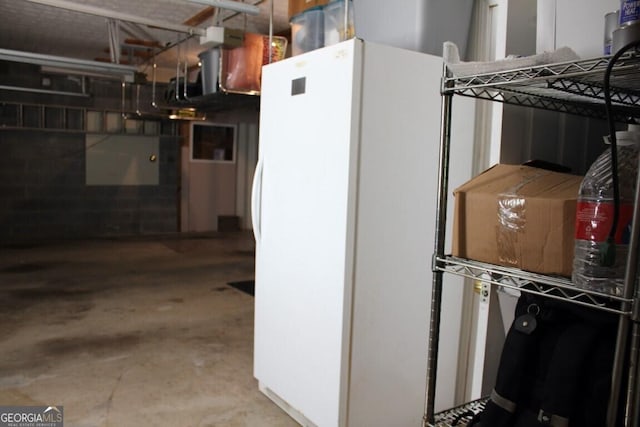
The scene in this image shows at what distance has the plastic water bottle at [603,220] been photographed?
1188 mm

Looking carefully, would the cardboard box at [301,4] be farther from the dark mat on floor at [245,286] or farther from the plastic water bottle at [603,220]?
the dark mat on floor at [245,286]

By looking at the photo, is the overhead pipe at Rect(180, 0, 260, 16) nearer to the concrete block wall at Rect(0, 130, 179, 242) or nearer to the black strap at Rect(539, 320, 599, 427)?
the black strap at Rect(539, 320, 599, 427)

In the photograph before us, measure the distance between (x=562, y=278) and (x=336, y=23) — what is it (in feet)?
6.82

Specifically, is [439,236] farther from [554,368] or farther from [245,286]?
[245,286]

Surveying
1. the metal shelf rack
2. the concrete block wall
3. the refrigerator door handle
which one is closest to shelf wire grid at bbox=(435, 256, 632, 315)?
the metal shelf rack

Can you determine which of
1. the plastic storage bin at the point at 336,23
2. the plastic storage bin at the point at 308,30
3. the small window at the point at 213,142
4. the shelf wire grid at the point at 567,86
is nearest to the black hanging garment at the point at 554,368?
the shelf wire grid at the point at 567,86

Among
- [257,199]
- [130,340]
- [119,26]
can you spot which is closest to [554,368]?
[257,199]

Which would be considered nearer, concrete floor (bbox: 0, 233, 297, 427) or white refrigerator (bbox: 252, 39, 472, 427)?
white refrigerator (bbox: 252, 39, 472, 427)

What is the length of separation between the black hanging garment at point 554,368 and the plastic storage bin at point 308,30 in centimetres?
209

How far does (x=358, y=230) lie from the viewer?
2.21 meters

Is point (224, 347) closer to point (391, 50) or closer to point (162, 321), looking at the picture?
point (162, 321)

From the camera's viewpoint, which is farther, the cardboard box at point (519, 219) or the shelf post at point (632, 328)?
the cardboard box at point (519, 219)

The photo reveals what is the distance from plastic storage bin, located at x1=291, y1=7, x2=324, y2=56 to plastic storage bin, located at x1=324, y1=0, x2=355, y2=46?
0.04m

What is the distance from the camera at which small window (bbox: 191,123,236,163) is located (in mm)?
9398
